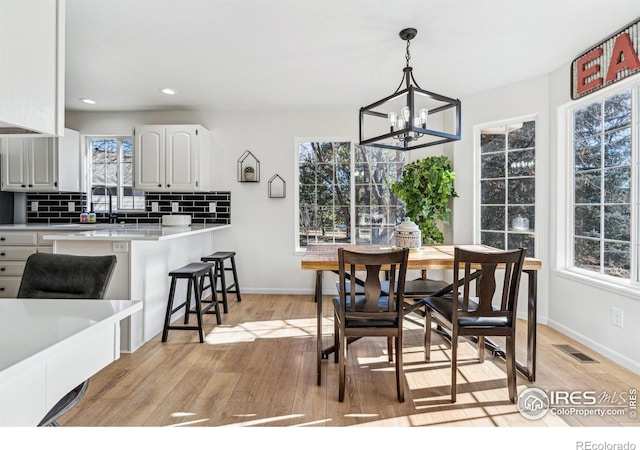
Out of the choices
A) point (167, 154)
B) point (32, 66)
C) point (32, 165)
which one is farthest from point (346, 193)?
point (32, 165)

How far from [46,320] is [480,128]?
4.28 meters

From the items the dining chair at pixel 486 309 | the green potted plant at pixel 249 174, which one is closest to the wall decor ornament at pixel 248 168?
the green potted plant at pixel 249 174

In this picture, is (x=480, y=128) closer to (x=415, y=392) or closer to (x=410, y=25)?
(x=410, y=25)

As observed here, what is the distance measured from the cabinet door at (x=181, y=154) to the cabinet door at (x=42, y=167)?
1.43 meters

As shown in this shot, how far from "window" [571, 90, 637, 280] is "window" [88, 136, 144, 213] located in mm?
5152

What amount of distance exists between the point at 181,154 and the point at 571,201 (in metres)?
4.36

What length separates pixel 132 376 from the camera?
241 centimetres

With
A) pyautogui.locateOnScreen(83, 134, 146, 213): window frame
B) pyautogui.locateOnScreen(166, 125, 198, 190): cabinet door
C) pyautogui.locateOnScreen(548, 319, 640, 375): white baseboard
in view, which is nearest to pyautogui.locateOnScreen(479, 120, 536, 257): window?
pyautogui.locateOnScreen(548, 319, 640, 375): white baseboard

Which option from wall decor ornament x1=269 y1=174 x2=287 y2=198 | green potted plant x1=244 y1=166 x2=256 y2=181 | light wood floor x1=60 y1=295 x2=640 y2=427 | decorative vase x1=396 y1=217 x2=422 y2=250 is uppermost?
green potted plant x1=244 y1=166 x2=256 y2=181

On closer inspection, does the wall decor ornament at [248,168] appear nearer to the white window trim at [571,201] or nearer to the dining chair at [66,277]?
the dining chair at [66,277]

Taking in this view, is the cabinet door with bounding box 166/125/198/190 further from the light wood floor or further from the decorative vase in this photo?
the decorative vase

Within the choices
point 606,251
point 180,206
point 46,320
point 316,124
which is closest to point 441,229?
point 606,251

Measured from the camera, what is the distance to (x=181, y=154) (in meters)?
4.38

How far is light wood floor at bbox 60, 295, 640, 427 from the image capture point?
1925mm
